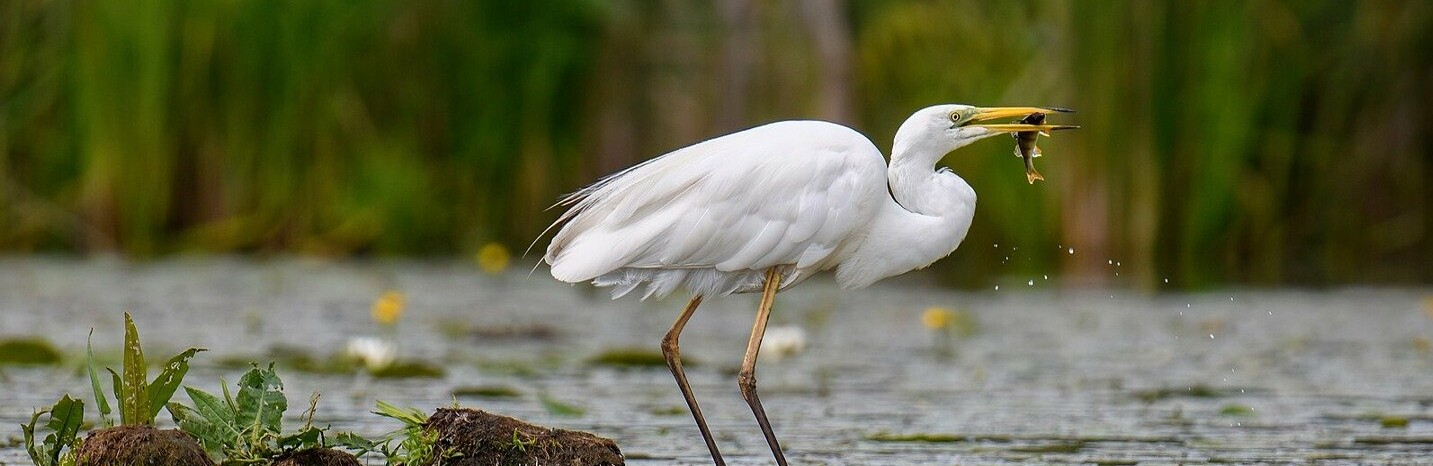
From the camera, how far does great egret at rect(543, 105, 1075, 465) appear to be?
4.30 metres

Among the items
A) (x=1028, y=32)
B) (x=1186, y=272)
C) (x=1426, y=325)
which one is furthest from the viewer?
(x=1028, y=32)

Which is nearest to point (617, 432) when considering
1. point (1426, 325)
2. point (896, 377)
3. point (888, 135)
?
point (896, 377)

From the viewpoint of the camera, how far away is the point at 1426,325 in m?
7.73

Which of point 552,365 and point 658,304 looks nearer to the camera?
point 552,365

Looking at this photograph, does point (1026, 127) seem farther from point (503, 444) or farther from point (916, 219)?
point (503, 444)

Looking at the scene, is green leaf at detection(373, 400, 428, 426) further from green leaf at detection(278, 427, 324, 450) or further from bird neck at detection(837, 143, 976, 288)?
bird neck at detection(837, 143, 976, 288)

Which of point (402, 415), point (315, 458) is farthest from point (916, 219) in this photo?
point (315, 458)

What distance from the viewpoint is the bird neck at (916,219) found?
4387 millimetres

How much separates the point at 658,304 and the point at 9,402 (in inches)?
189

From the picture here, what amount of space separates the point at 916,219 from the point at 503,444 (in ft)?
3.84

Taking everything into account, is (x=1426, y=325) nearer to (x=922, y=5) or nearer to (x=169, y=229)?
(x=922, y=5)

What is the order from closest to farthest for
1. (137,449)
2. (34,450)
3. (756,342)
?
(137,449) → (34,450) → (756,342)

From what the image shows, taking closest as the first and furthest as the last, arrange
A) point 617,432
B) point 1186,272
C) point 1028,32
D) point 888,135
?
point 617,432, point 1186,272, point 1028,32, point 888,135

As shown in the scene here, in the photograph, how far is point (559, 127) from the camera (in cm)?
1133
